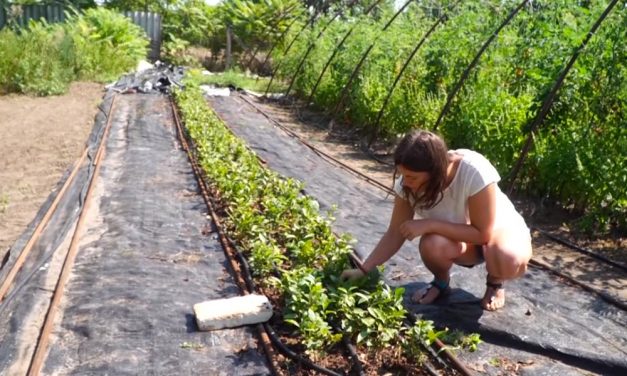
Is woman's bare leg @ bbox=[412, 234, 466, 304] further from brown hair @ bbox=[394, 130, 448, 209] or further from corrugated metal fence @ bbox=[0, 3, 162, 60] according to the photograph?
corrugated metal fence @ bbox=[0, 3, 162, 60]

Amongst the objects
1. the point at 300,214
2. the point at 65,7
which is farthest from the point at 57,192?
the point at 65,7

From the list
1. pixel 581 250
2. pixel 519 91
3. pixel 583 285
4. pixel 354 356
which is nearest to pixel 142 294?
pixel 354 356

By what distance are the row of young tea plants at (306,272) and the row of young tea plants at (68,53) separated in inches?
376

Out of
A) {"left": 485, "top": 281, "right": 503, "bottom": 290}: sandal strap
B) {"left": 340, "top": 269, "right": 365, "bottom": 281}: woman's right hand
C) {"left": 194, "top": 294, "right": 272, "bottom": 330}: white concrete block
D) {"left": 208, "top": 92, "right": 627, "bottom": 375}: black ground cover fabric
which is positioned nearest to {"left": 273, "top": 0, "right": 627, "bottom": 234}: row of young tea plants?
{"left": 208, "top": 92, "right": 627, "bottom": 375}: black ground cover fabric

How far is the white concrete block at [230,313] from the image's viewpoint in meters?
3.63

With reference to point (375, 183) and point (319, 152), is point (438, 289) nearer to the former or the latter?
point (375, 183)

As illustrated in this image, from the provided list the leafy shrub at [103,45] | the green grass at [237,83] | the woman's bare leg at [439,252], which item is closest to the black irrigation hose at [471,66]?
the woman's bare leg at [439,252]

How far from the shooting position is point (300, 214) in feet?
16.4

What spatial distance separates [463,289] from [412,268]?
0.49 meters

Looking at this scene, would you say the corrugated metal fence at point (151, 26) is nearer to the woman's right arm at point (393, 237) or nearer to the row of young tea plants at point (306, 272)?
the row of young tea plants at point (306, 272)

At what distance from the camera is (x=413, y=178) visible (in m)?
3.35

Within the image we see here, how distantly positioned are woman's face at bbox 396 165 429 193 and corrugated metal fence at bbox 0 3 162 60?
22.2 meters

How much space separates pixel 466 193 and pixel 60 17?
23.6 meters

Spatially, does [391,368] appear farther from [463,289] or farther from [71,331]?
[71,331]
